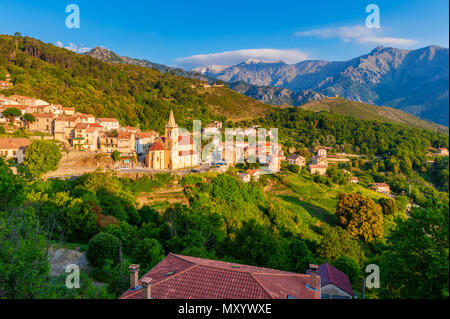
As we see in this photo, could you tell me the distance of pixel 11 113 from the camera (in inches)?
1683

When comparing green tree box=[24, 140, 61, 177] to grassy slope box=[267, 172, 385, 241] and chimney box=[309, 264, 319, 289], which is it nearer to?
grassy slope box=[267, 172, 385, 241]

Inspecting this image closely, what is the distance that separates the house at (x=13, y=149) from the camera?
34.1 meters

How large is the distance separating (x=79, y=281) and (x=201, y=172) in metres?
29.8

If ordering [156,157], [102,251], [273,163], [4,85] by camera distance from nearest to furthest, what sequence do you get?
[102,251]
[156,157]
[273,163]
[4,85]

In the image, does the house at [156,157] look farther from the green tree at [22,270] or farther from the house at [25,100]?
the green tree at [22,270]

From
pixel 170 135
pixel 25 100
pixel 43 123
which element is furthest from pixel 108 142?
pixel 25 100

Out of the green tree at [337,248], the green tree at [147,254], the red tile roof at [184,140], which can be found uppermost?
the red tile roof at [184,140]

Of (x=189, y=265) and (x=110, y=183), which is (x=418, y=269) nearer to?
(x=189, y=265)

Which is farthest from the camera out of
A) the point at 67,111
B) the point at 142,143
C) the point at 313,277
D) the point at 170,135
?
the point at 67,111

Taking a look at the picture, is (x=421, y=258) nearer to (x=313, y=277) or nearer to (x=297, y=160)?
(x=313, y=277)

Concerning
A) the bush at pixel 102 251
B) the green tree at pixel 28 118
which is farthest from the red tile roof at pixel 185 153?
the bush at pixel 102 251

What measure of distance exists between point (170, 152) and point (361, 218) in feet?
93.7

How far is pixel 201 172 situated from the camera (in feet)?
131

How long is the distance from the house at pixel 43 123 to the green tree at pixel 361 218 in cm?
4666
